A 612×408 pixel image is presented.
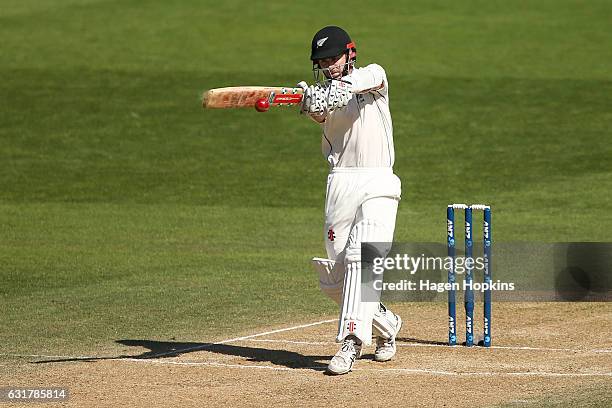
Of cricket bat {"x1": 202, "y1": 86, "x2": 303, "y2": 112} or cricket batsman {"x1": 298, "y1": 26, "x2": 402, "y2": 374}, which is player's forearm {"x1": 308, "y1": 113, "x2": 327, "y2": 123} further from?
cricket bat {"x1": 202, "y1": 86, "x2": 303, "y2": 112}

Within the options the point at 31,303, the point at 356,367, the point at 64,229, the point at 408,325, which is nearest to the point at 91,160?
the point at 64,229

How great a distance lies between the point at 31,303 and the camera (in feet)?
39.2

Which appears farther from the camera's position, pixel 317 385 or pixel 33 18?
pixel 33 18

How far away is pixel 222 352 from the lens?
9.80 metres

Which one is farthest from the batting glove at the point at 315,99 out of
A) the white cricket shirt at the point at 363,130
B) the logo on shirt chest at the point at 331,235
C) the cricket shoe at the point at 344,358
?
the cricket shoe at the point at 344,358

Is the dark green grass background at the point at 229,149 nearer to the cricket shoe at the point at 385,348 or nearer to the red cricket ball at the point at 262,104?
the cricket shoe at the point at 385,348

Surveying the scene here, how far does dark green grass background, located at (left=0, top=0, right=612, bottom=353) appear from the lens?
12.6 meters

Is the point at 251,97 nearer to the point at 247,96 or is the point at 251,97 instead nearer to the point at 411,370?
the point at 247,96

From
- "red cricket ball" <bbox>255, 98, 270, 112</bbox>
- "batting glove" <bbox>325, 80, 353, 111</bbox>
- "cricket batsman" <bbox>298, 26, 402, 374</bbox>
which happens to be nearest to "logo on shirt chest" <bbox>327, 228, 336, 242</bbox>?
"cricket batsman" <bbox>298, 26, 402, 374</bbox>

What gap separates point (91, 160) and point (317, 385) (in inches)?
516

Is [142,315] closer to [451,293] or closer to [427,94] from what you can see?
[451,293]

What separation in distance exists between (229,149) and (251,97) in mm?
13025

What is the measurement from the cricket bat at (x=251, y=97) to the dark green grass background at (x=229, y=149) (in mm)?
2389

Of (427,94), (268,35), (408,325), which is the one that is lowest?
(408,325)
